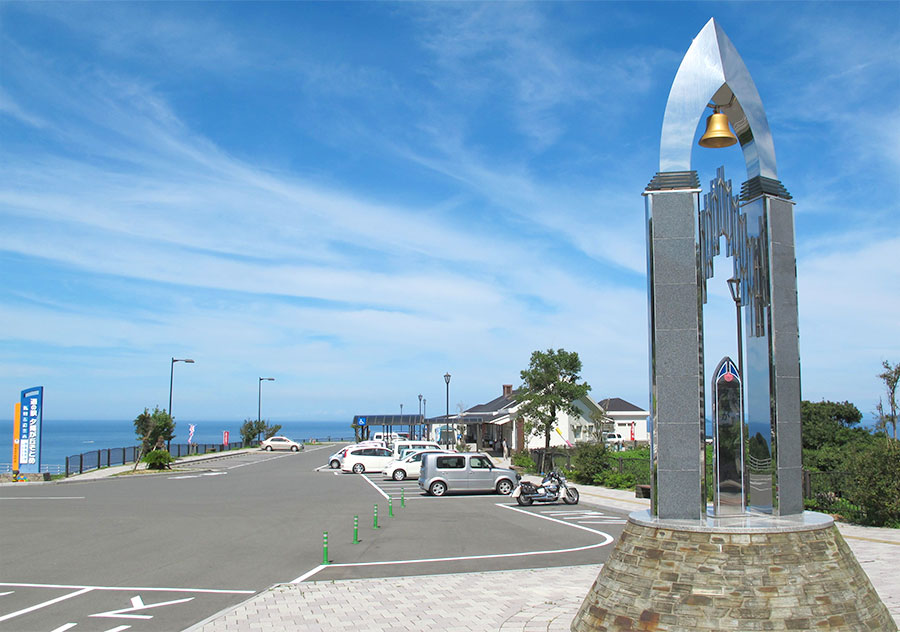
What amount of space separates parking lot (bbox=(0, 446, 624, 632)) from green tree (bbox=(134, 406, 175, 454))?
644 inches

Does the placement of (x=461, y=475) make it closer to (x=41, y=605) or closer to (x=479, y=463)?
(x=479, y=463)

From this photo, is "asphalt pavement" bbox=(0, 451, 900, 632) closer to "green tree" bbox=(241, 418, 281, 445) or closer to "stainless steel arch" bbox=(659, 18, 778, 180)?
"stainless steel arch" bbox=(659, 18, 778, 180)

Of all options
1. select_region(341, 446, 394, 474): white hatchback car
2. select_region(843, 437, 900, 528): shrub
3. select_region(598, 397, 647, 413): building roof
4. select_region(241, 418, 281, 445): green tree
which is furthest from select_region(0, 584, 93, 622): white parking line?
select_region(241, 418, 281, 445): green tree

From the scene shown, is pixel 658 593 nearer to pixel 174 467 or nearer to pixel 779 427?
pixel 779 427

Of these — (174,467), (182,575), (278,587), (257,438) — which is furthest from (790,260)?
(257,438)

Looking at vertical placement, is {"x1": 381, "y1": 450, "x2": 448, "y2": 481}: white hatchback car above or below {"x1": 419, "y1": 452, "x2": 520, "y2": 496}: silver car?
Result: below

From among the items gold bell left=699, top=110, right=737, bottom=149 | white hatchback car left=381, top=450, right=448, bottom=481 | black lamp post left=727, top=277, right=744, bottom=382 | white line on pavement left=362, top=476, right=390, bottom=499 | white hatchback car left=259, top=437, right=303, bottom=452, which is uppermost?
gold bell left=699, top=110, right=737, bottom=149

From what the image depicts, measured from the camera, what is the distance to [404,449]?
137 ft

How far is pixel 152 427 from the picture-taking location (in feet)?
145

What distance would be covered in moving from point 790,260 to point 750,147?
4.70ft

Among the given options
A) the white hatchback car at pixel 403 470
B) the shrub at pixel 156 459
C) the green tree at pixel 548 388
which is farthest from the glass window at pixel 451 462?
the shrub at pixel 156 459

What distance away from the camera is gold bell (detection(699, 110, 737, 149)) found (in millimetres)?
8852

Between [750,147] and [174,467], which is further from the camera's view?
[174,467]

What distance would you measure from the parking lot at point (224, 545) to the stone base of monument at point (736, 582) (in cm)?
539
